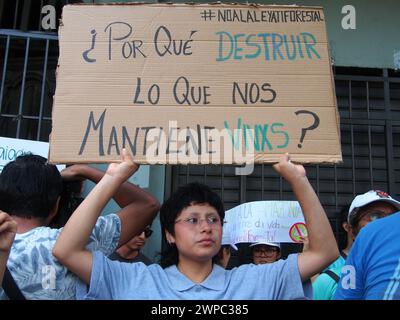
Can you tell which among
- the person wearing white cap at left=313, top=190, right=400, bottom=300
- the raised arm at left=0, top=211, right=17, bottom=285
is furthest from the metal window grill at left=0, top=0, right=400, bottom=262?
the raised arm at left=0, top=211, right=17, bottom=285

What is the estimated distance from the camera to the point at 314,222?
5.96 ft

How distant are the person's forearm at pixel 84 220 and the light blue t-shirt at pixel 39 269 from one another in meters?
0.06

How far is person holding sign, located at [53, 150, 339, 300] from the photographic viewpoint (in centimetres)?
A: 174

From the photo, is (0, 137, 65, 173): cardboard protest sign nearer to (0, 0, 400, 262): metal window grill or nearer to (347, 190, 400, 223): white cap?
(0, 0, 400, 262): metal window grill

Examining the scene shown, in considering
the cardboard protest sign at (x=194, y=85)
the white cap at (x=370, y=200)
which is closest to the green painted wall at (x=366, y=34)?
the white cap at (x=370, y=200)

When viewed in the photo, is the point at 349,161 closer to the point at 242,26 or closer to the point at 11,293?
the point at 242,26

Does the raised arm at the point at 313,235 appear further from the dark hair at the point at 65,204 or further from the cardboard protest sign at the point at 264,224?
the cardboard protest sign at the point at 264,224

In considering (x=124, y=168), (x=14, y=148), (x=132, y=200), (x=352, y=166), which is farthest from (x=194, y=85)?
(x=352, y=166)

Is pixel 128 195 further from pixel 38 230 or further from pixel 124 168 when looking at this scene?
pixel 38 230

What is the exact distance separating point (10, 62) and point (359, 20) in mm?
3649

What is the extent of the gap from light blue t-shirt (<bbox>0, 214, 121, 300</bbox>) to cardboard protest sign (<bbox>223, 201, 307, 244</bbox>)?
5.29 ft

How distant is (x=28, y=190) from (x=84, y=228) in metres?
0.26

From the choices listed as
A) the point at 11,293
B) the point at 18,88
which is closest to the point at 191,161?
the point at 11,293
